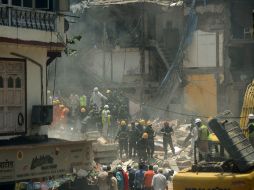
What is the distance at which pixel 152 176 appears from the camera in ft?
68.0

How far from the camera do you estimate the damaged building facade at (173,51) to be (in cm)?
3975

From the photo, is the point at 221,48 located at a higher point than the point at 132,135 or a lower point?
higher

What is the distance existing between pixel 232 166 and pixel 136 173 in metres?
8.57

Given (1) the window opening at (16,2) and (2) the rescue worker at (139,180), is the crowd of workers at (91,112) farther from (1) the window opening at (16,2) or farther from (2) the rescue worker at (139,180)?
(1) the window opening at (16,2)

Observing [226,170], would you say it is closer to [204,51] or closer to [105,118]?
[105,118]

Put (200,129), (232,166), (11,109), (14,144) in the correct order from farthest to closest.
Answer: (200,129) → (11,109) → (14,144) → (232,166)

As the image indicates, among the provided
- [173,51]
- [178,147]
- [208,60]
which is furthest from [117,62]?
[178,147]

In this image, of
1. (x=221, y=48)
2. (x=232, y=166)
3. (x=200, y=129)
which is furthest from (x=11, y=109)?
(x=221, y=48)

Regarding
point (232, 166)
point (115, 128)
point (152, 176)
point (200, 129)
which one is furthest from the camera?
point (115, 128)

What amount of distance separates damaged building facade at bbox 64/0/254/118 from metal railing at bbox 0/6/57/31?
20.4 metres

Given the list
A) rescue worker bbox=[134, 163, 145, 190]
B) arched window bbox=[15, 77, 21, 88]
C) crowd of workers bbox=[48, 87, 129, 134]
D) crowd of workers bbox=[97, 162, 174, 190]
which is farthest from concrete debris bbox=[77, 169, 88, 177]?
crowd of workers bbox=[48, 87, 129, 134]

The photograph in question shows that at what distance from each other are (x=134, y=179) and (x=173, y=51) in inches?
860

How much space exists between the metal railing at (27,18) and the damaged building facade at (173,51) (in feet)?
66.8

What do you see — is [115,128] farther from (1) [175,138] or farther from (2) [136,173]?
(2) [136,173]
